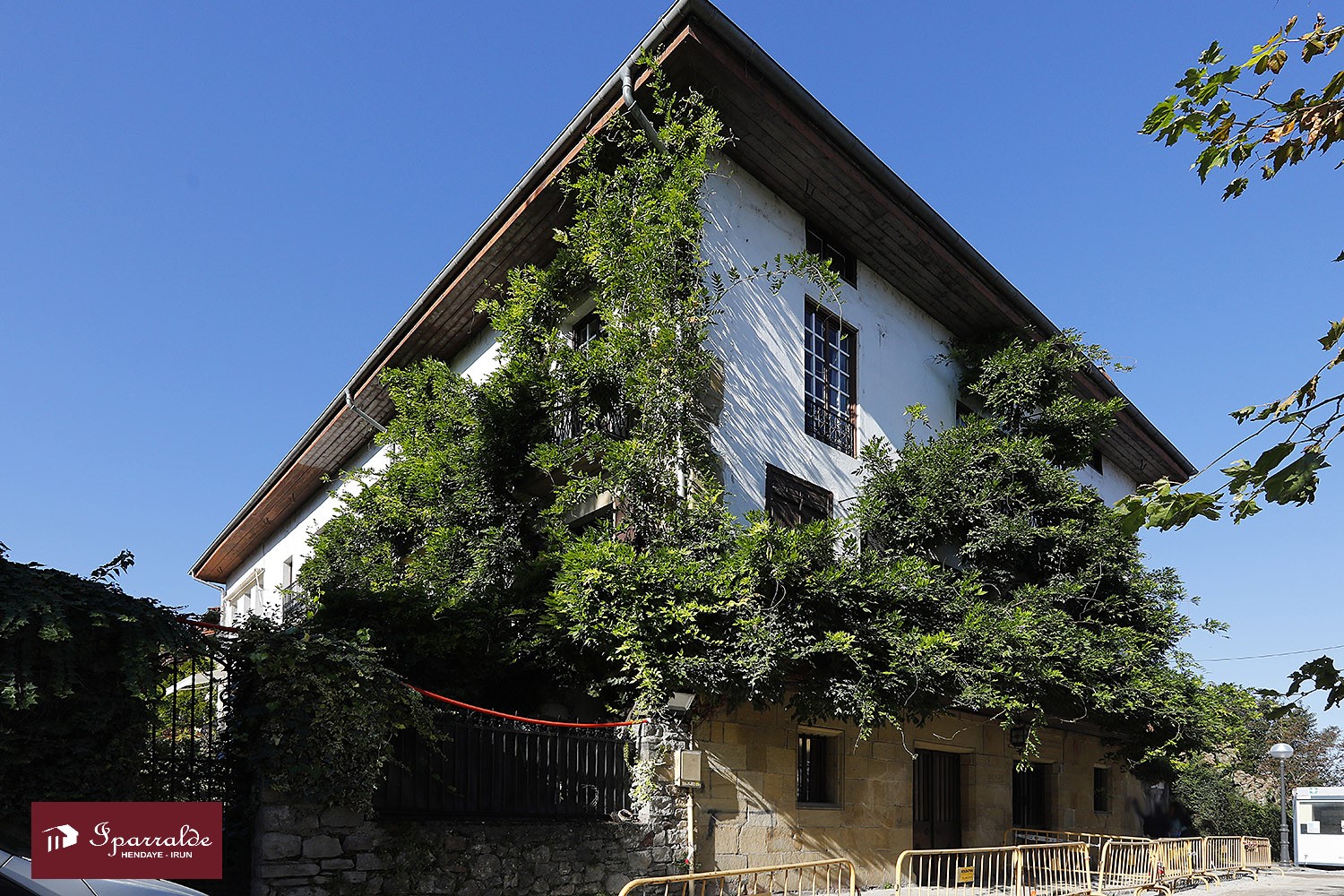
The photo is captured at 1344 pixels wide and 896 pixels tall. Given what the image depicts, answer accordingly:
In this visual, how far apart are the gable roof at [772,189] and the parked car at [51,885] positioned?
34.8ft

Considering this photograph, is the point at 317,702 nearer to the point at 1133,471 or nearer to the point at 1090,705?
the point at 1090,705

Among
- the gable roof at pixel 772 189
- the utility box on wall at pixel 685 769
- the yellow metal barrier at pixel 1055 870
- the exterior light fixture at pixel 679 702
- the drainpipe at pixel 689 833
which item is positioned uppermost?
the gable roof at pixel 772 189

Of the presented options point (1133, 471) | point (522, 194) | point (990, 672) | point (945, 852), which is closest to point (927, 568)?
point (990, 672)

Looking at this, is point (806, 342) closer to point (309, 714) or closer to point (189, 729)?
point (309, 714)

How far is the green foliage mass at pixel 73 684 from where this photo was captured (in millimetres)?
6594

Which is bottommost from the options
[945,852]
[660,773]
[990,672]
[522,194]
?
[945,852]

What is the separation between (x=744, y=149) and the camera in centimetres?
1425

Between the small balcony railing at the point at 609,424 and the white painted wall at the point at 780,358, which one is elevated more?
the white painted wall at the point at 780,358

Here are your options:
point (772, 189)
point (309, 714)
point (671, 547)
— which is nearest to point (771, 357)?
point (772, 189)

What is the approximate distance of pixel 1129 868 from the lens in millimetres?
14625

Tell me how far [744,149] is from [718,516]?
537 cm

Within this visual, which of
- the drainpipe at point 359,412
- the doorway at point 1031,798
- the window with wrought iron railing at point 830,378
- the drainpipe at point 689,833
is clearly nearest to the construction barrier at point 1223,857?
the doorway at point 1031,798

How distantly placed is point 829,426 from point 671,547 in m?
4.82

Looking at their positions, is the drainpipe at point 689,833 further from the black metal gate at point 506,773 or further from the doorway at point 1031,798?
the doorway at point 1031,798
